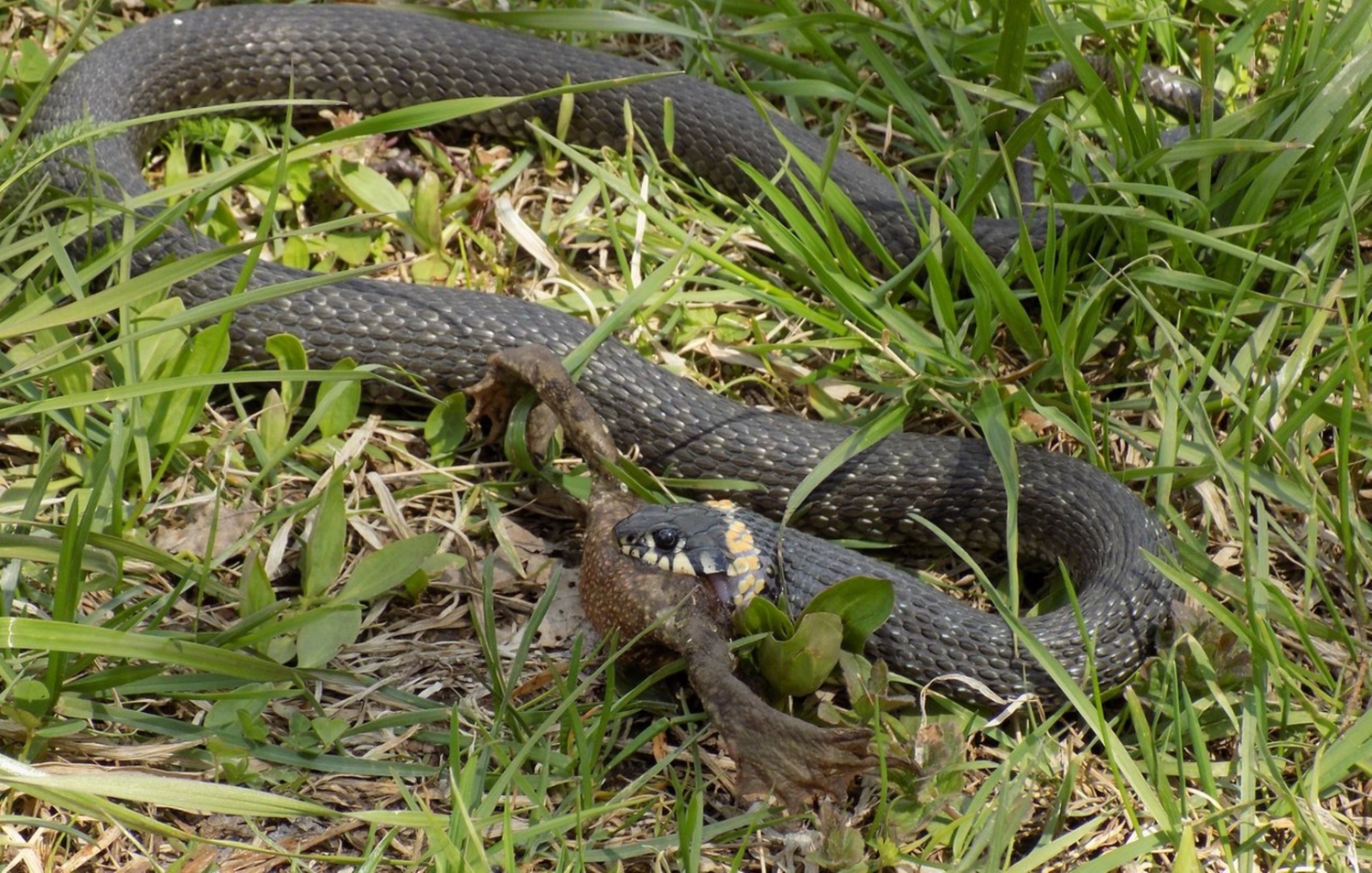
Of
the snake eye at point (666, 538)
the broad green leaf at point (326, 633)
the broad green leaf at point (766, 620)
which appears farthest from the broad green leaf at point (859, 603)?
the broad green leaf at point (326, 633)

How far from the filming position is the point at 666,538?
4051mm

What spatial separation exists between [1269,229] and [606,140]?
9.57 ft

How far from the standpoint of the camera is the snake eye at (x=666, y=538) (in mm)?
4039

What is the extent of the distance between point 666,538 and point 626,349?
109cm

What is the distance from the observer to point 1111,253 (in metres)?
4.91

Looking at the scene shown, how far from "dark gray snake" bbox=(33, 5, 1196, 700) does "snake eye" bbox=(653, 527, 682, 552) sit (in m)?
0.67

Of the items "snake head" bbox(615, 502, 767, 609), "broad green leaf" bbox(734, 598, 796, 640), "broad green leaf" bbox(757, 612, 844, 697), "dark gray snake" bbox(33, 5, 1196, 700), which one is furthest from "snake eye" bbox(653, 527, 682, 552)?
"dark gray snake" bbox(33, 5, 1196, 700)

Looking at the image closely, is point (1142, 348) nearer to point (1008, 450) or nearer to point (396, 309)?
point (1008, 450)

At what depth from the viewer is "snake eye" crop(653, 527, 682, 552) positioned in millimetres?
4039

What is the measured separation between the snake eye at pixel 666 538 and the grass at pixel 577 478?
388 millimetres

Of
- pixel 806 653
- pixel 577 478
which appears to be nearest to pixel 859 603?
pixel 806 653

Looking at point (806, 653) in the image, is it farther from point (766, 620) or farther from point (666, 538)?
point (666, 538)

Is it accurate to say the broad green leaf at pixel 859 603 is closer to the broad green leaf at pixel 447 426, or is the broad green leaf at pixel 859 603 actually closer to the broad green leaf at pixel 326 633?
the broad green leaf at pixel 326 633

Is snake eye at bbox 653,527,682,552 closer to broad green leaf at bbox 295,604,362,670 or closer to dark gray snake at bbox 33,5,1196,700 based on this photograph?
dark gray snake at bbox 33,5,1196,700
